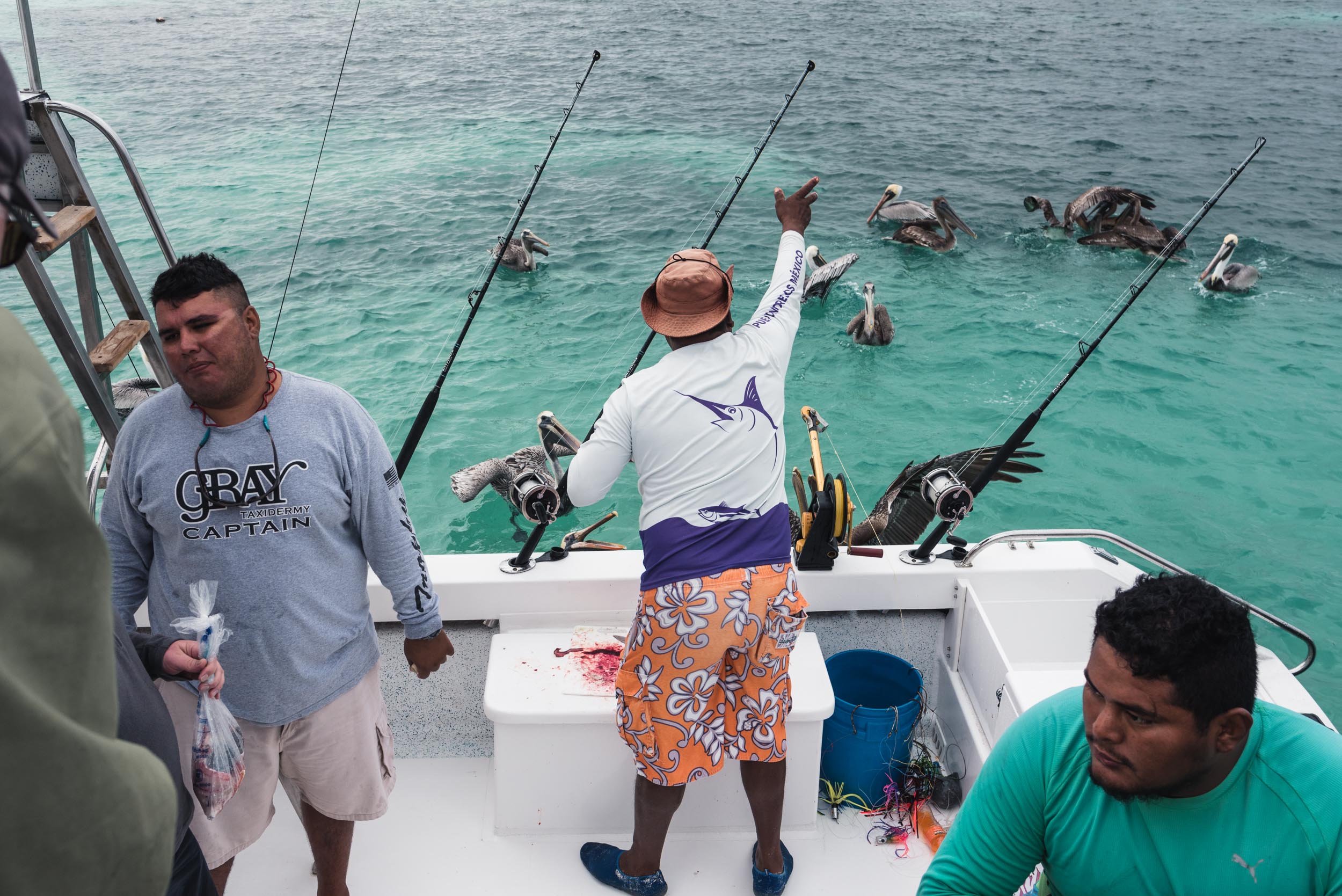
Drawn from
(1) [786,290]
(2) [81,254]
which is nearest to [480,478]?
(2) [81,254]

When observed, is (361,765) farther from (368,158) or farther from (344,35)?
(344,35)

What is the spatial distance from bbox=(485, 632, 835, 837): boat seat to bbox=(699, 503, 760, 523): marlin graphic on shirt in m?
0.67

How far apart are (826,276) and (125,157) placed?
745 centimetres

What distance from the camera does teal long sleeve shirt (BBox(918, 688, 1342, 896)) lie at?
131 cm

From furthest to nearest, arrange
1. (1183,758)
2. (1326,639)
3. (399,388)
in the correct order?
(399,388)
(1326,639)
(1183,758)

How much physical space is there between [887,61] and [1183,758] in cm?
2004

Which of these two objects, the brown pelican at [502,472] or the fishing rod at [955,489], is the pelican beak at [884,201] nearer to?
the brown pelican at [502,472]

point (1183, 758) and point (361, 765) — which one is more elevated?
point (1183, 758)

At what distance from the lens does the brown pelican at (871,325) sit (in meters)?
9.05

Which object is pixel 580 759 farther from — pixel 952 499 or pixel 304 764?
pixel 952 499

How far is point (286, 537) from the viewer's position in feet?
6.54

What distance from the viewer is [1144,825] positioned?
1376mm

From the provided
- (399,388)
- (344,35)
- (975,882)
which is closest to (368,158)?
(399,388)

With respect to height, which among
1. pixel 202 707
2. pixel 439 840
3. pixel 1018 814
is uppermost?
pixel 1018 814
